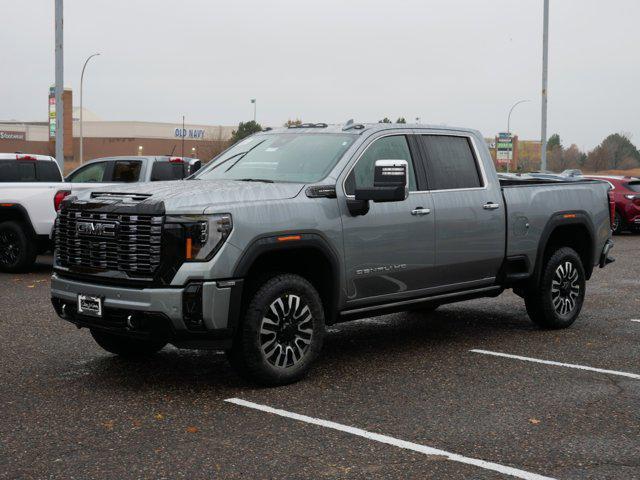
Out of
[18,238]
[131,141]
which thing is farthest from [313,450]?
[131,141]

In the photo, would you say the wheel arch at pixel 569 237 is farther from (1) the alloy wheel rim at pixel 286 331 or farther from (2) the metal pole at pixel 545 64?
(2) the metal pole at pixel 545 64

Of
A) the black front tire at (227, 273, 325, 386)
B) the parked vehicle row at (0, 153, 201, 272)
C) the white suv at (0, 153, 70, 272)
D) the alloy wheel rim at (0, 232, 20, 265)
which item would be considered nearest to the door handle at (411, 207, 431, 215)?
the black front tire at (227, 273, 325, 386)

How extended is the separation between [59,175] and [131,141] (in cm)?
10149

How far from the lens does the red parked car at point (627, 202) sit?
24.0 m

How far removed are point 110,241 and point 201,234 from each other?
2.44 feet

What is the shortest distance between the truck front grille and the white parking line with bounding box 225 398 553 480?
3.81 feet

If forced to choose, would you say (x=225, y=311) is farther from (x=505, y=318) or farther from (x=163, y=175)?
(x=163, y=175)

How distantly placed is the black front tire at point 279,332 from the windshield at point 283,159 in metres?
0.99

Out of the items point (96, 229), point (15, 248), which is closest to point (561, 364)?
point (96, 229)

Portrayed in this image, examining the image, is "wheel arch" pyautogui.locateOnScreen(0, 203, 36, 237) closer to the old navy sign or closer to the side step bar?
the side step bar

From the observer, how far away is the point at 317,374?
7.29 metres

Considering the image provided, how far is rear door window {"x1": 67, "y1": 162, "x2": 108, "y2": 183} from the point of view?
16000 mm

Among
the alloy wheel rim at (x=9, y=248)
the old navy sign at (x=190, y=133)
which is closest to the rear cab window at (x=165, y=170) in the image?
the alloy wheel rim at (x=9, y=248)

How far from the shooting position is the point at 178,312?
620 cm
